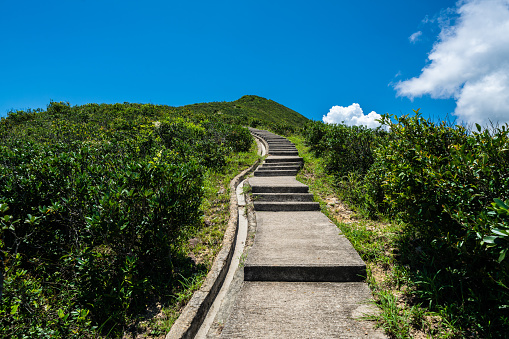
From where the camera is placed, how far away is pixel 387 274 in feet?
10.7

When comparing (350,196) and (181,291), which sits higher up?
(350,196)

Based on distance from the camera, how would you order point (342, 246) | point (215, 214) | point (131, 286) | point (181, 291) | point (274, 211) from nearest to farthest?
point (131, 286) → point (181, 291) → point (342, 246) → point (215, 214) → point (274, 211)

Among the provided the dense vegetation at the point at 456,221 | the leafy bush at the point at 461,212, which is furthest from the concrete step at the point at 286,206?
the leafy bush at the point at 461,212

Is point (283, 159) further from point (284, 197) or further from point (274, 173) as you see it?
point (284, 197)

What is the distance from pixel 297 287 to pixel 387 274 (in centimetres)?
125

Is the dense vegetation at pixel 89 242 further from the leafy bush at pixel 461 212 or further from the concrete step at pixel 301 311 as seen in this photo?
the leafy bush at pixel 461 212

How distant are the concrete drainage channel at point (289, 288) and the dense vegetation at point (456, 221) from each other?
765 millimetres

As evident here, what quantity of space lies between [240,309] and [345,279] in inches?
58.6

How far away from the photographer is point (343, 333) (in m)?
2.38

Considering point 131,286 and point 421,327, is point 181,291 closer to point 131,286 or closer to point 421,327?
point 131,286

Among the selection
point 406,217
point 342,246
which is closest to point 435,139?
point 406,217

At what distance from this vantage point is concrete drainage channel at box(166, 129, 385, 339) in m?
2.47

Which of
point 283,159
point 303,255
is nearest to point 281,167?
point 283,159

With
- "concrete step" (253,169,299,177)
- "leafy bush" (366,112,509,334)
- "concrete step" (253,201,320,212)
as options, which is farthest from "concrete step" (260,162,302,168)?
"leafy bush" (366,112,509,334)
